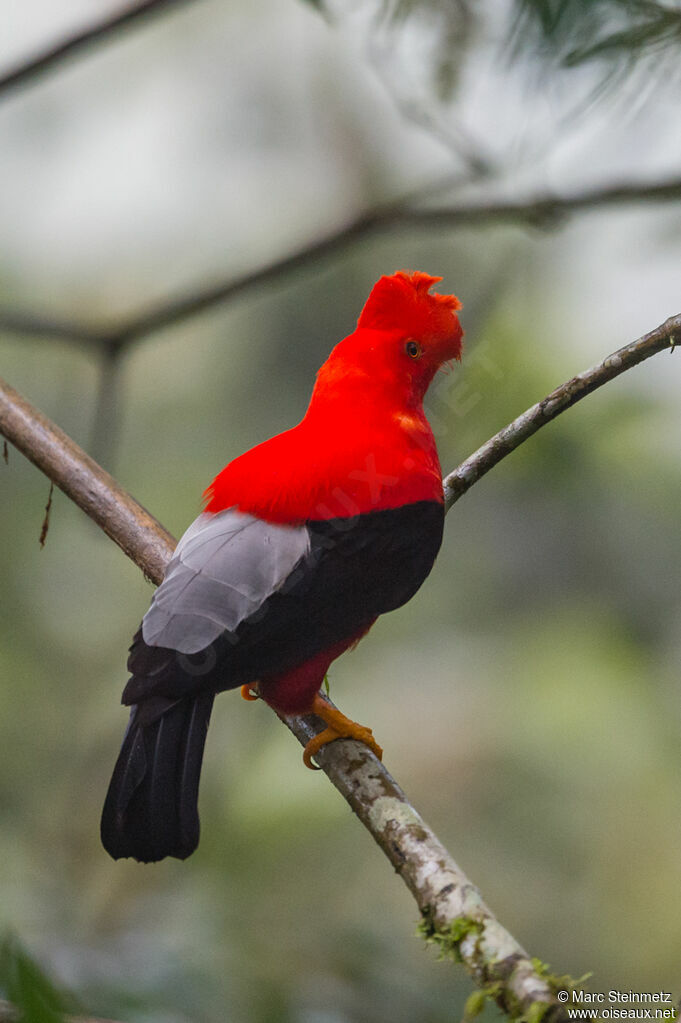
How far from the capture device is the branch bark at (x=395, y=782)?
102cm

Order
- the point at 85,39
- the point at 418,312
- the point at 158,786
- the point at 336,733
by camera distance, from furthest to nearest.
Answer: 1. the point at 85,39
2. the point at 418,312
3. the point at 336,733
4. the point at 158,786

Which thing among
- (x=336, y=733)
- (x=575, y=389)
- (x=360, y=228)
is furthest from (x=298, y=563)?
(x=360, y=228)

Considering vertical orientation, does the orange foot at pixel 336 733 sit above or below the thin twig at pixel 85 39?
below

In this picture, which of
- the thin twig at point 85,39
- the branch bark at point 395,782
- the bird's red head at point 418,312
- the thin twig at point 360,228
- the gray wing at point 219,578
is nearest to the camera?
the branch bark at point 395,782

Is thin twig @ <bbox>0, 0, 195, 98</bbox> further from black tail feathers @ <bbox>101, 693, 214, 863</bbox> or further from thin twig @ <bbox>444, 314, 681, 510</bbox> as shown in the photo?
black tail feathers @ <bbox>101, 693, 214, 863</bbox>

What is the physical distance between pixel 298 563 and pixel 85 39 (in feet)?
4.12

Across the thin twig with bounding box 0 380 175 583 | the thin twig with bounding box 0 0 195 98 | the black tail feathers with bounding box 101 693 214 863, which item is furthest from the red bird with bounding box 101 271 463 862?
the thin twig with bounding box 0 0 195 98

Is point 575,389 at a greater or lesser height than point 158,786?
greater

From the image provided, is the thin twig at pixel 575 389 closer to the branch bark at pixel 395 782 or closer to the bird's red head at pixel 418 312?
the branch bark at pixel 395 782

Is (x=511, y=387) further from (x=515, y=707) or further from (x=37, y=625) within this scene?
(x=37, y=625)

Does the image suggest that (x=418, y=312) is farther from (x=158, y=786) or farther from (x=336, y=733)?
(x=158, y=786)

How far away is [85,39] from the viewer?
1.99m

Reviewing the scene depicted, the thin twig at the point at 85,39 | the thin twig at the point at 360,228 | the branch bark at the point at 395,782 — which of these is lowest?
the branch bark at the point at 395,782

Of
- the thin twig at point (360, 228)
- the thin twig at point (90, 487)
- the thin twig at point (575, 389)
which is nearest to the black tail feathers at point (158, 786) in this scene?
the thin twig at point (90, 487)
